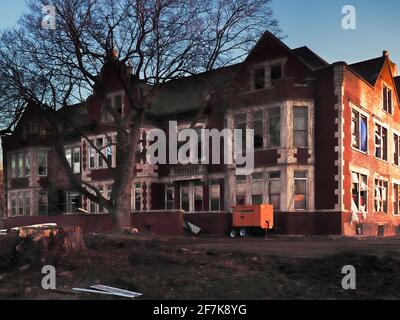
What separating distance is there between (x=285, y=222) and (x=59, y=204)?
22.1m

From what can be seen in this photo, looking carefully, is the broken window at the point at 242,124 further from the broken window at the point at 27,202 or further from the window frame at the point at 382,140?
the broken window at the point at 27,202

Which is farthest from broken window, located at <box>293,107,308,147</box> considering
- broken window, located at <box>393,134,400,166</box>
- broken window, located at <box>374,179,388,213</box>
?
broken window, located at <box>393,134,400,166</box>

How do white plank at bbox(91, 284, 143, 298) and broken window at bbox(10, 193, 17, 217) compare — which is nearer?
white plank at bbox(91, 284, 143, 298)

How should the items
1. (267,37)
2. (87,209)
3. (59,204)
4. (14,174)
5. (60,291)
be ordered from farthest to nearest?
(14,174)
(59,204)
(87,209)
(267,37)
(60,291)

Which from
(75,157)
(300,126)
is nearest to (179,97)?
(300,126)

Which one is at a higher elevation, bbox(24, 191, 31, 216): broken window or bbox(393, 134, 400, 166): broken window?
bbox(393, 134, 400, 166): broken window

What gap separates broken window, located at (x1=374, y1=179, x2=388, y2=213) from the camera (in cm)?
3375

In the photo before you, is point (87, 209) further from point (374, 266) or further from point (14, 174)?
point (374, 266)

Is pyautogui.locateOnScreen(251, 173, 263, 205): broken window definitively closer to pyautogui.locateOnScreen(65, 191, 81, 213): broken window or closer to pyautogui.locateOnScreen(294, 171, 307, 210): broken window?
pyautogui.locateOnScreen(294, 171, 307, 210): broken window

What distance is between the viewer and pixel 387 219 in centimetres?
Answer: 3488

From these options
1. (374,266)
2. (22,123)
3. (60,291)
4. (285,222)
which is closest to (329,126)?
(285,222)

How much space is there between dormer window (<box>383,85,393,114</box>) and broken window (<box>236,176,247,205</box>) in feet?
38.2

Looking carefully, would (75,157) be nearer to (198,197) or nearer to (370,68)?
(198,197)

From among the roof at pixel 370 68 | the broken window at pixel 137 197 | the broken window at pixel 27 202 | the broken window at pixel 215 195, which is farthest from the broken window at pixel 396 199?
the broken window at pixel 27 202
